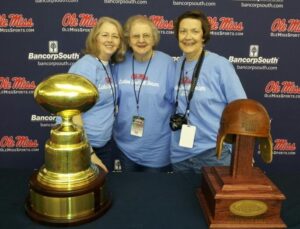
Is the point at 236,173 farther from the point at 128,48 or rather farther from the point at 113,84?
the point at 128,48

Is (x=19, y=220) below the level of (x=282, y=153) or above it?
above

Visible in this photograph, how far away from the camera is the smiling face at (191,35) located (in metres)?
1.75

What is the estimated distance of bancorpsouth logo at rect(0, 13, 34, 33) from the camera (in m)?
2.48

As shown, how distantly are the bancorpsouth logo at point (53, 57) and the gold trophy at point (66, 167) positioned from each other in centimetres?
167

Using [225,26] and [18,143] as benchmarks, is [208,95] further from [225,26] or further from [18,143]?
[18,143]

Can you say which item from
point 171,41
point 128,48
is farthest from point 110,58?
point 171,41

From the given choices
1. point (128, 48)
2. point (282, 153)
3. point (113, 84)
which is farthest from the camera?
point (282, 153)

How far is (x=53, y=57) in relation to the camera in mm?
2529

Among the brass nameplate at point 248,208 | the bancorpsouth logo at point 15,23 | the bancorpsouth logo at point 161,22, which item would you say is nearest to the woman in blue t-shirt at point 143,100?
the bancorpsouth logo at point 161,22

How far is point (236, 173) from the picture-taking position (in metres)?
0.96

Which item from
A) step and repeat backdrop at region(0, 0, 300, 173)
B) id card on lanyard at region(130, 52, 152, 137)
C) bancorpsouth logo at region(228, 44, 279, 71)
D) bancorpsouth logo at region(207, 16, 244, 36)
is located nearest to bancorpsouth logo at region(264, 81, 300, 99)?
step and repeat backdrop at region(0, 0, 300, 173)

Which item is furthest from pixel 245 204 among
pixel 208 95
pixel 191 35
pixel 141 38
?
pixel 141 38

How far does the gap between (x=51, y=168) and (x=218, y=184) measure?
1.50 feet

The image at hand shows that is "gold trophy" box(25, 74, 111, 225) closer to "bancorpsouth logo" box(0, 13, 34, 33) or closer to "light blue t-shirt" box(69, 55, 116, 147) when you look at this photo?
"light blue t-shirt" box(69, 55, 116, 147)
